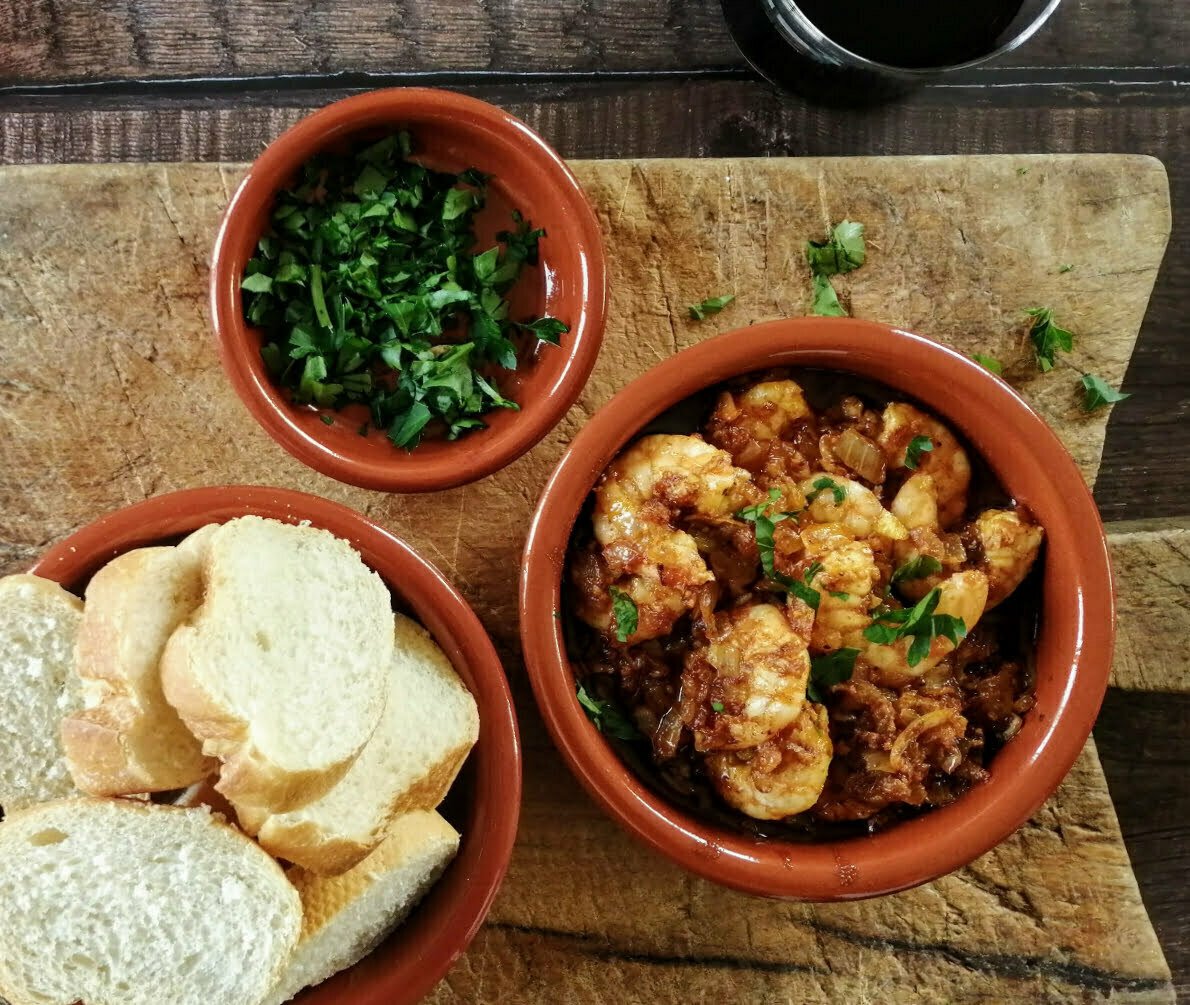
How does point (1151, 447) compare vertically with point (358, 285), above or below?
below

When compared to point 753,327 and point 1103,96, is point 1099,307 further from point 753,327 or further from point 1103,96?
point 753,327

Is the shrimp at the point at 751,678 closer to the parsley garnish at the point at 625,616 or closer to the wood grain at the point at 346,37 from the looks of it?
the parsley garnish at the point at 625,616

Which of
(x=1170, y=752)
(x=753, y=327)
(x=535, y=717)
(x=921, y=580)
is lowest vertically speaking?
(x=1170, y=752)

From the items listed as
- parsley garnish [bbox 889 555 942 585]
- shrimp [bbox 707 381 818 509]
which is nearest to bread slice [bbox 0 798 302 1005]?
shrimp [bbox 707 381 818 509]

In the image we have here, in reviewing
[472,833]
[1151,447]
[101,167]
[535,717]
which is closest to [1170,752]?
[1151,447]

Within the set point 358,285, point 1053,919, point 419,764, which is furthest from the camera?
point 1053,919

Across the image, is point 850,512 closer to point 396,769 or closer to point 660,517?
point 660,517
